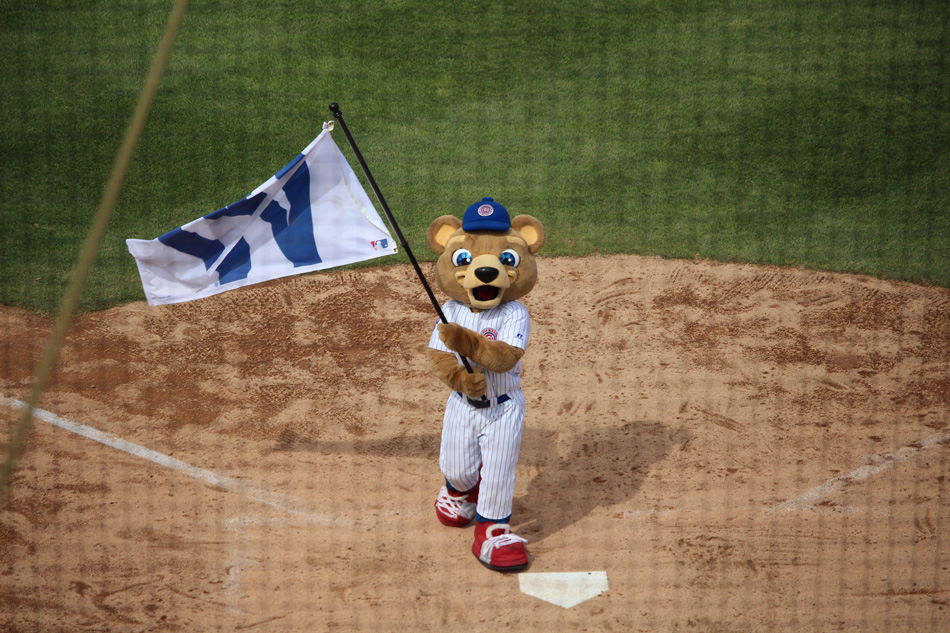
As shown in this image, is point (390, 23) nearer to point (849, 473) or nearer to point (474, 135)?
point (474, 135)

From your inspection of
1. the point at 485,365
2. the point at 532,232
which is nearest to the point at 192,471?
the point at 485,365

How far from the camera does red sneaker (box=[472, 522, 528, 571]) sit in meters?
4.07

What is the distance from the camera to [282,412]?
526 centimetres

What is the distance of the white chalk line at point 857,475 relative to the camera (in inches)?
178

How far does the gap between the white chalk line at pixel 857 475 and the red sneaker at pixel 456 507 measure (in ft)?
4.87

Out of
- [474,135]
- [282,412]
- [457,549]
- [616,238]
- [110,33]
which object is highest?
[110,33]

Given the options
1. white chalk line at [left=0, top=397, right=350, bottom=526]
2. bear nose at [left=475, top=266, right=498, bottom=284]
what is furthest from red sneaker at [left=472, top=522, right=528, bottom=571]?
bear nose at [left=475, top=266, right=498, bottom=284]

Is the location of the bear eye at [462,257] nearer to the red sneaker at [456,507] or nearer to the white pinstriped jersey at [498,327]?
the white pinstriped jersey at [498,327]

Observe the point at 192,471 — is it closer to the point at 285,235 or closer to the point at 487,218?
the point at 285,235

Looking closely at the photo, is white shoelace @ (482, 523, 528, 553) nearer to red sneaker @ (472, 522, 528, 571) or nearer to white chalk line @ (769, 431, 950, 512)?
red sneaker @ (472, 522, 528, 571)

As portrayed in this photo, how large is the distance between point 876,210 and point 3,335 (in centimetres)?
649

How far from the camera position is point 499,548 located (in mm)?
4094

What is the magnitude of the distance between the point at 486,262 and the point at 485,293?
16 centimetres

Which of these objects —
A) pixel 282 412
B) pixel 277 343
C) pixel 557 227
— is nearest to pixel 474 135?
pixel 557 227
